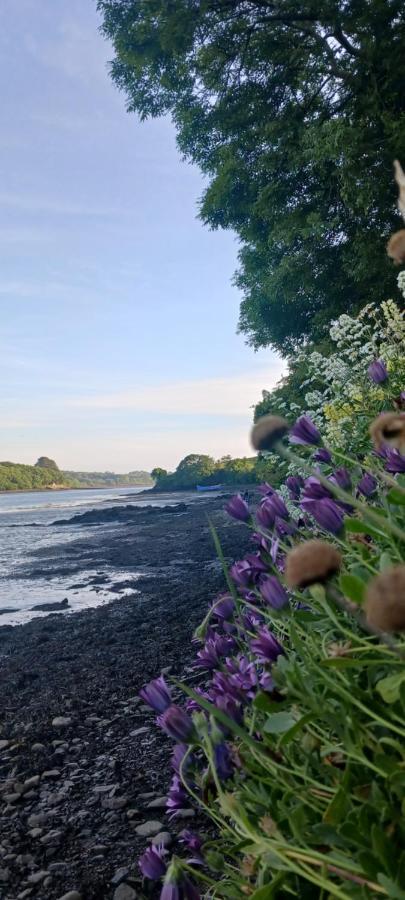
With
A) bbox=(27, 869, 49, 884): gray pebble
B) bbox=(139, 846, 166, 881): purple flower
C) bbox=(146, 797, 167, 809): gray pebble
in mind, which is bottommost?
bbox=(27, 869, 49, 884): gray pebble

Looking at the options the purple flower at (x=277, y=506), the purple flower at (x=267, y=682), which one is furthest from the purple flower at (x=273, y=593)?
the purple flower at (x=277, y=506)

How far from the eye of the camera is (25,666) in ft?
17.7

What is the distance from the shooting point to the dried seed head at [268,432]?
897 mm

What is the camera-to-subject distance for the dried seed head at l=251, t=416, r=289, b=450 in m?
0.90

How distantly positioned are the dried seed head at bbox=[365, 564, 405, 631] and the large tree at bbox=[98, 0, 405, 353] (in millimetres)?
11389

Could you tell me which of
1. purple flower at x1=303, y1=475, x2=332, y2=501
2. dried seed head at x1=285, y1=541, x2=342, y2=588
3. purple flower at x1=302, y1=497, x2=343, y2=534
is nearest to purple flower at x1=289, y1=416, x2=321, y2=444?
purple flower at x1=303, y1=475, x2=332, y2=501

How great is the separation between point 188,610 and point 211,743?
5385mm

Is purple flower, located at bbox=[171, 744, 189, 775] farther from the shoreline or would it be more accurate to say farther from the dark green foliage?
the dark green foliage

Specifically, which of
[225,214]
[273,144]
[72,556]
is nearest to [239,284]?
[225,214]

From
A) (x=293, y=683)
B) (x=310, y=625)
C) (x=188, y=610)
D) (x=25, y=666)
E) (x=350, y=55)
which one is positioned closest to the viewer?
(x=293, y=683)

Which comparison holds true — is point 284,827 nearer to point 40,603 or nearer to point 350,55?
point 40,603

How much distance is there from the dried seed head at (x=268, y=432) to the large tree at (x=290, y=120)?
36.2 feet

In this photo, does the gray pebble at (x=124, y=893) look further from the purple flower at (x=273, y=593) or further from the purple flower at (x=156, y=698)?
the purple flower at (x=273, y=593)

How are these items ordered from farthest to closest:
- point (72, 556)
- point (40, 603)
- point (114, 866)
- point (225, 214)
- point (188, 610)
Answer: point (225, 214), point (72, 556), point (40, 603), point (188, 610), point (114, 866)
